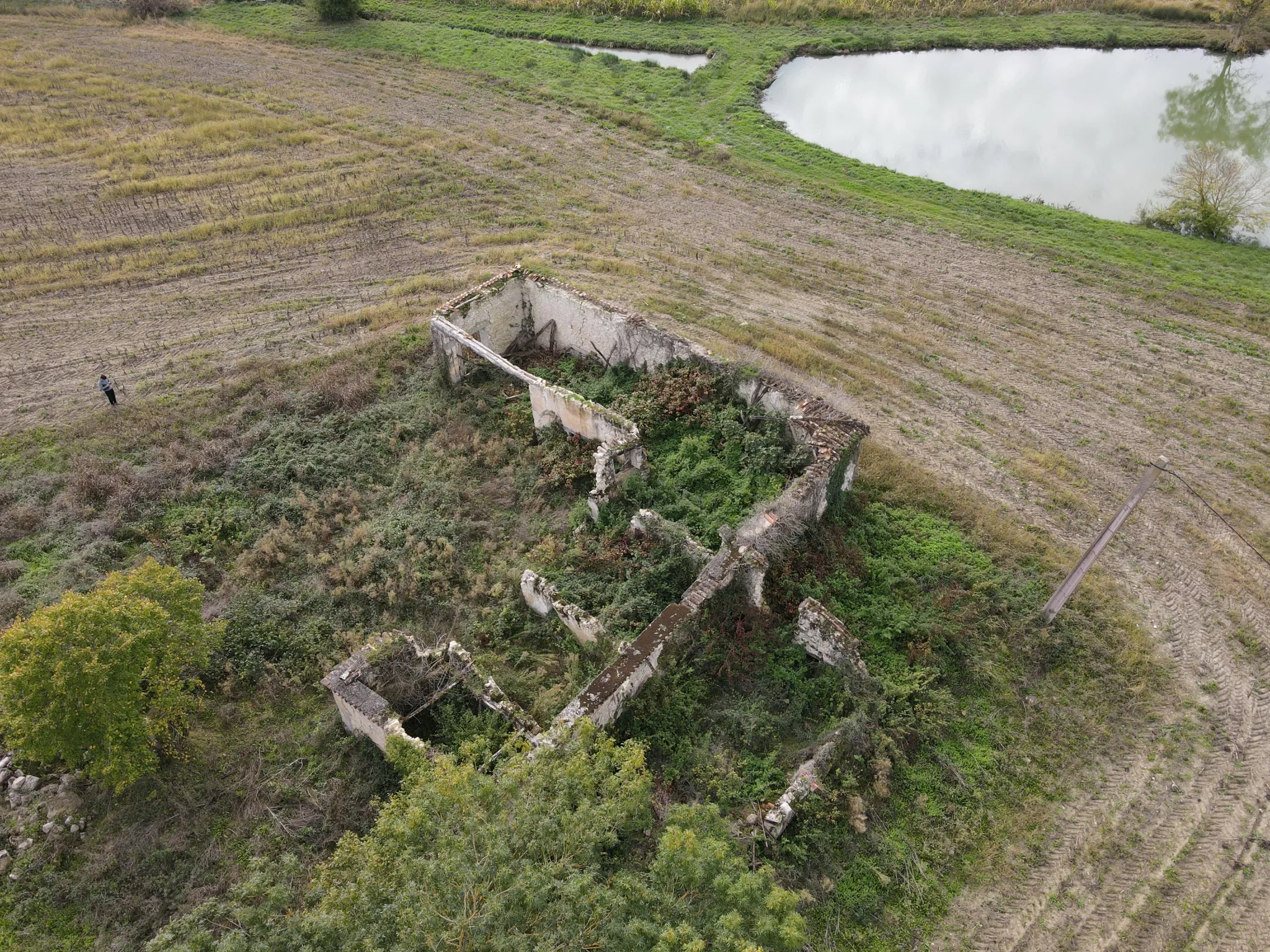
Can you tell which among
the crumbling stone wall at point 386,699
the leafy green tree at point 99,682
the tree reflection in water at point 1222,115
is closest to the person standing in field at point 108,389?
the leafy green tree at point 99,682

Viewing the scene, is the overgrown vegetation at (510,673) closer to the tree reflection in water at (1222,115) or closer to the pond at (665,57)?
the pond at (665,57)

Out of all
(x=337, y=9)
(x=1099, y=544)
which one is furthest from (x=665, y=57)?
(x=1099, y=544)

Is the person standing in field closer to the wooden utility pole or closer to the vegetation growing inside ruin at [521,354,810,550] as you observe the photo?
the vegetation growing inside ruin at [521,354,810,550]

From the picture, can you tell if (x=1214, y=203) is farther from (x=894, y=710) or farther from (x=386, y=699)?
(x=386, y=699)

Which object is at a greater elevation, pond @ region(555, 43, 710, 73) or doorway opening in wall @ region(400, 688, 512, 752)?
pond @ region(555, 43, 710, 73)

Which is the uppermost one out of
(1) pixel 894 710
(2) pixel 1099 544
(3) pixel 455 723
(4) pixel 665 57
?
(4) pixel 665 57

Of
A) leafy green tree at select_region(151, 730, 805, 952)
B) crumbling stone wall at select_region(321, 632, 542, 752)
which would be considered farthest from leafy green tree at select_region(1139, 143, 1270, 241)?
crumbling stone wall at select_region(321, 632, 542, 752)
